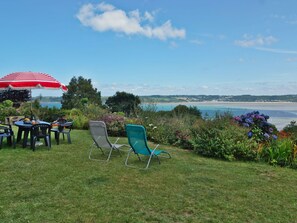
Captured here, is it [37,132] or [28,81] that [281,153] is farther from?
[28,81]

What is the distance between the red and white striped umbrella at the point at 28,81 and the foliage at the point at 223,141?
4.35 meters

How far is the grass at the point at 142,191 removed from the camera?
3422mm

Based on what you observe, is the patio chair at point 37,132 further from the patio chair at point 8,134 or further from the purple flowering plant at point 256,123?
the purple flowering plant at point 256,123

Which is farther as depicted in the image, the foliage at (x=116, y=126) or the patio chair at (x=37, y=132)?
the foliage at (x=116, y=126)

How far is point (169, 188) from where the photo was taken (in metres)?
4.43

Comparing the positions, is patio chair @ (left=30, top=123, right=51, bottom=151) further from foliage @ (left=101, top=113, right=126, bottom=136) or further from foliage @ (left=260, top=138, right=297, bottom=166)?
foliage @ (left=260, top=138, right=297, bottom=166)

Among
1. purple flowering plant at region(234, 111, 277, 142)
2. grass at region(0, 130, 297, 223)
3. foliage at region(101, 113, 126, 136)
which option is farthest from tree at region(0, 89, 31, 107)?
purple flowering plant at region(234, 111, 277, 142)

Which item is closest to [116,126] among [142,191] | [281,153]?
[281,153]

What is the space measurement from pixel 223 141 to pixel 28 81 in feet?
17.4

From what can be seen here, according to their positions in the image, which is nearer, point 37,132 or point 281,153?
point 281,153

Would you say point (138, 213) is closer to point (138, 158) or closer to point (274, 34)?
point (138, 158)

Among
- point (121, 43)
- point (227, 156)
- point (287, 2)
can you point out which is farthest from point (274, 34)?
point (227, 156)

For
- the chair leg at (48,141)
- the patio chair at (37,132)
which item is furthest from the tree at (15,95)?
the patio chair at (37,132)

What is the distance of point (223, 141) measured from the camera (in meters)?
6.84
